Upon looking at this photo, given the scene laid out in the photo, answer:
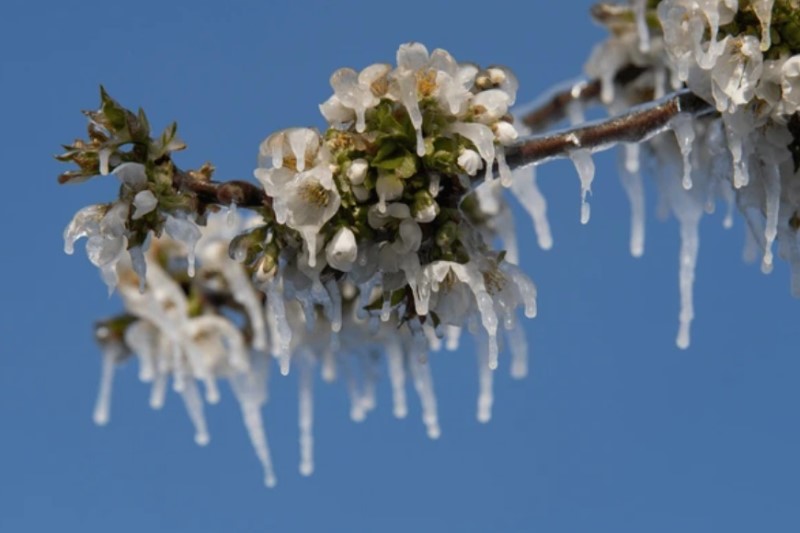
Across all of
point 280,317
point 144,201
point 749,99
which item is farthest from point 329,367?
point 749,99

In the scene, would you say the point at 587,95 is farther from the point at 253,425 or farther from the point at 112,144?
the point at 112,144

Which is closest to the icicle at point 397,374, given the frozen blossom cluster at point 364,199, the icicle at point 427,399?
the icicle at point 427,399

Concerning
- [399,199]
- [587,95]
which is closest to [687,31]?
[399,199]

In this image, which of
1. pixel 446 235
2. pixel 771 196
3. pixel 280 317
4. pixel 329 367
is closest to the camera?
pixel 446 235

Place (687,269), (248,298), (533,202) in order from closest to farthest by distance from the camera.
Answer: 1. (687,269)
2. (533,202)
3. (248,298)

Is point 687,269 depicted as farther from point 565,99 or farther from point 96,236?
point 96,236

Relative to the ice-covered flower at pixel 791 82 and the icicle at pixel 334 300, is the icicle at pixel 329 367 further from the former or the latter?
the ice-covered flower at pixel 791 82
